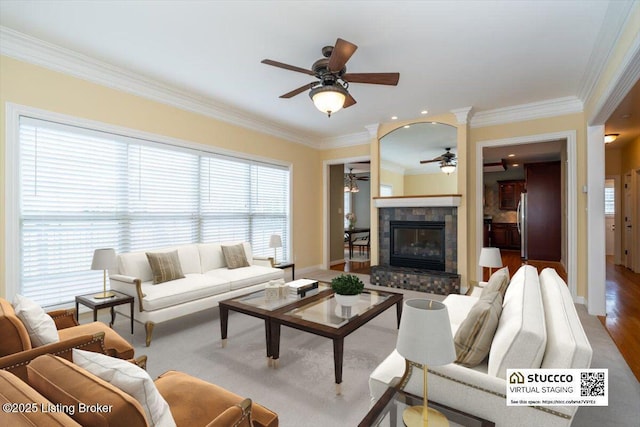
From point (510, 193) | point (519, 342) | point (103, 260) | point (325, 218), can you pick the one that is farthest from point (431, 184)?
point (510, 193)

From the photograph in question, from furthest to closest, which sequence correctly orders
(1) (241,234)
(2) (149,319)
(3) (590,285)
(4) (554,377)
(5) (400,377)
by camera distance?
(1) (241,234) < (3) (590,285) < (2) (149,319) < (5) (400,377) < (4) (554,377)

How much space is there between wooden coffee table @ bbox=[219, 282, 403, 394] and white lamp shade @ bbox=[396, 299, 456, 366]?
1.09 meters

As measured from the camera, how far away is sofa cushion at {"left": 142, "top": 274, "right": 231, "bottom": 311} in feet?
9.97

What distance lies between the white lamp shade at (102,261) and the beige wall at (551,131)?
499 centimetres

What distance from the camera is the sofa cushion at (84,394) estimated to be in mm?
875

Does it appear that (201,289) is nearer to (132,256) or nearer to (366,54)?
(132,256)

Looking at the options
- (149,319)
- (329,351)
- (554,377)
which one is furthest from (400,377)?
(149,319)

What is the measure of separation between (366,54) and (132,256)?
343cm

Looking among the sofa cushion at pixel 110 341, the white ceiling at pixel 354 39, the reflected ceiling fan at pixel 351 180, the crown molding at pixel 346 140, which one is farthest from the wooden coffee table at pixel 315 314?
the reflected ceiling fan at pixel 351 180

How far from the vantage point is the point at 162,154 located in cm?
413

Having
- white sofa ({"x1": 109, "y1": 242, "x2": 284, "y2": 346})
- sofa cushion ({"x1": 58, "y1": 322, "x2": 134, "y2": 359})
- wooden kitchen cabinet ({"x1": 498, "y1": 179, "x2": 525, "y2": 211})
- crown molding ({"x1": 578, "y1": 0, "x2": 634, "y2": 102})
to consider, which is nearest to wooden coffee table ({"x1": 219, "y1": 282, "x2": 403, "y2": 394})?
white sofa ({"x1": 109, "y1": 242, "x2": 284, "y2": 346})

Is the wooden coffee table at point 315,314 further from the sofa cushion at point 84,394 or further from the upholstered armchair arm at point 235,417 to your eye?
the sofa cushion at point 84,394

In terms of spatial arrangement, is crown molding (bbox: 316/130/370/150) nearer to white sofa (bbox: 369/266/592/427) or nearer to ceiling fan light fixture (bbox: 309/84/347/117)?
ceiling fan light fixture (bbox: 309/84/347/117)

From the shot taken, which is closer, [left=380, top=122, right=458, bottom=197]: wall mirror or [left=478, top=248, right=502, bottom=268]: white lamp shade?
[left=478, top=248, right=502, bottom=268]: white lamp shade
